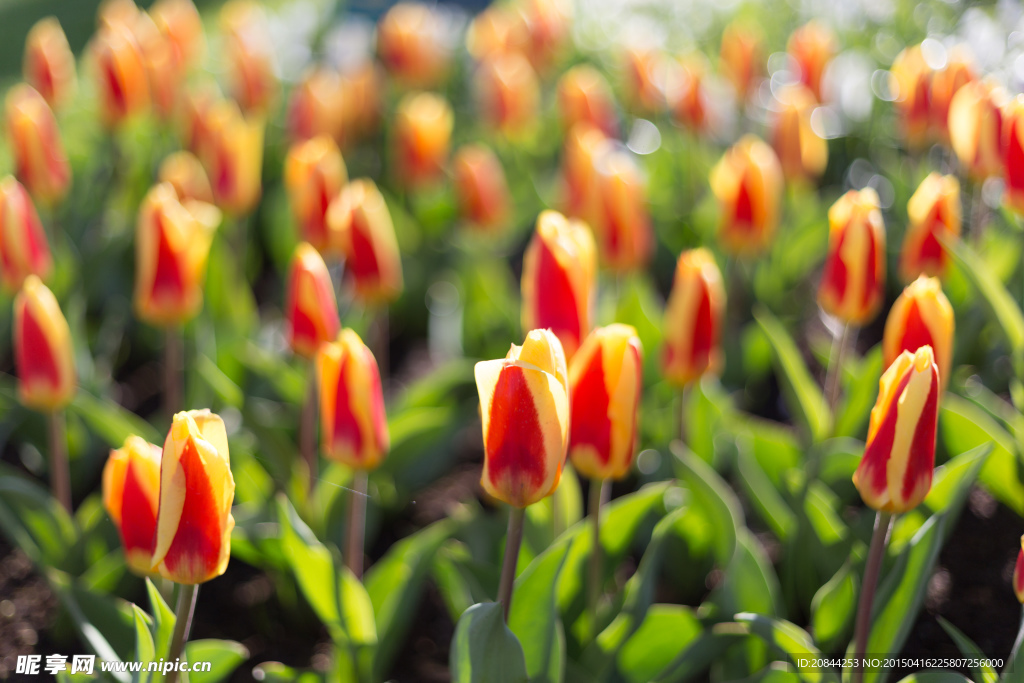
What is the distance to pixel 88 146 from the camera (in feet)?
11.8

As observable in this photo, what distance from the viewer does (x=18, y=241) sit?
191 centimetres

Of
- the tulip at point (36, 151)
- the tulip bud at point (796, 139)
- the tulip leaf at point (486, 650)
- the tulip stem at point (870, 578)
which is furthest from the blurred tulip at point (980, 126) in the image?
the tulip at point (36, 151)

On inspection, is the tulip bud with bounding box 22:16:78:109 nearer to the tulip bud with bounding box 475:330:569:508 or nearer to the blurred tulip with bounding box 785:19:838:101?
the blurred tulip with bounding box 785:19:838:101

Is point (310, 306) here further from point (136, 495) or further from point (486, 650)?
point (486, 650)

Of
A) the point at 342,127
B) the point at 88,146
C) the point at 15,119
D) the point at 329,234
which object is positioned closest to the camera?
the point at 329,234

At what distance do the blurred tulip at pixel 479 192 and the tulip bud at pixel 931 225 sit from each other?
125cm

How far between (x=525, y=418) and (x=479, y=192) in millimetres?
1743

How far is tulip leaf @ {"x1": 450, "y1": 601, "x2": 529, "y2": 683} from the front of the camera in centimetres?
114

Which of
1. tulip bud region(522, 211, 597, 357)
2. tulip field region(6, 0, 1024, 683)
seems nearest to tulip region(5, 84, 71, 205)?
tulip field region(6, 0, 1024, 683)

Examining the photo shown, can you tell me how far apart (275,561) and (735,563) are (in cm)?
86

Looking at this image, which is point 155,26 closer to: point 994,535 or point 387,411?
point 387,411

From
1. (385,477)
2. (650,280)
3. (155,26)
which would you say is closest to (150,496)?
(385,477)

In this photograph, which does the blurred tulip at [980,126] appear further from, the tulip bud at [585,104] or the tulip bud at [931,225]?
the tulip bud at [585,104]

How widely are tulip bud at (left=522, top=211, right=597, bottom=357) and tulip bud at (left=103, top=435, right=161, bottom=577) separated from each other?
2.09ft
